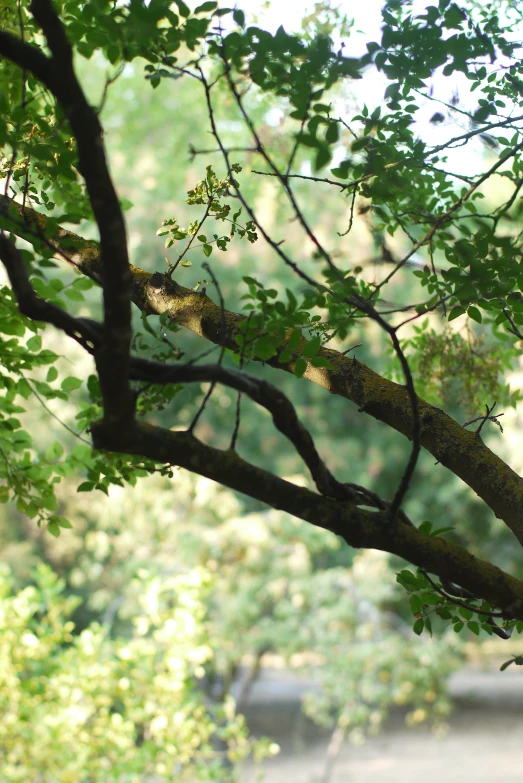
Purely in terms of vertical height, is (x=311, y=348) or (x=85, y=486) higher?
(x=311, y=348)

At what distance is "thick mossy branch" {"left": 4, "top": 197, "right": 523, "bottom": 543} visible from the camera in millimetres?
1272

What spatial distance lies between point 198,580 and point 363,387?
2.75 m

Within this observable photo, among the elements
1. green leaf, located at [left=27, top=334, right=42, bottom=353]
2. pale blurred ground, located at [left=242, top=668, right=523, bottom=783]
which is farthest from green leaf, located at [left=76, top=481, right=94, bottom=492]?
pale blurred ground, located at [left=242, top=668, right=523, bottom=783]

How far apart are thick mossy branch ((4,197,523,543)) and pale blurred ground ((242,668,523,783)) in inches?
296

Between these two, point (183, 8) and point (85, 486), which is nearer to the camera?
point (183, 8)

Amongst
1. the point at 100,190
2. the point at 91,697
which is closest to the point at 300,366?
the point at 100,190

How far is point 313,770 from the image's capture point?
29.3 feet

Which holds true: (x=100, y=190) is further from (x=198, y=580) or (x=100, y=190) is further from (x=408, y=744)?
(x=408, y=744)

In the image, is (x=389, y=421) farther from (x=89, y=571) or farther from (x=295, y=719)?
(x=295, y=719)

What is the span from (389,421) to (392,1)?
72 cm

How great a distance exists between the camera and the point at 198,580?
12.9 ft

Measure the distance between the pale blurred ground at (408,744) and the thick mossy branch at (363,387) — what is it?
751 centimetres

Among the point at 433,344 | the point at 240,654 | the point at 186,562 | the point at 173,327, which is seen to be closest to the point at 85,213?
the point at 173,327

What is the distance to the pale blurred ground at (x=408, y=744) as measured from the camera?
862 cm
